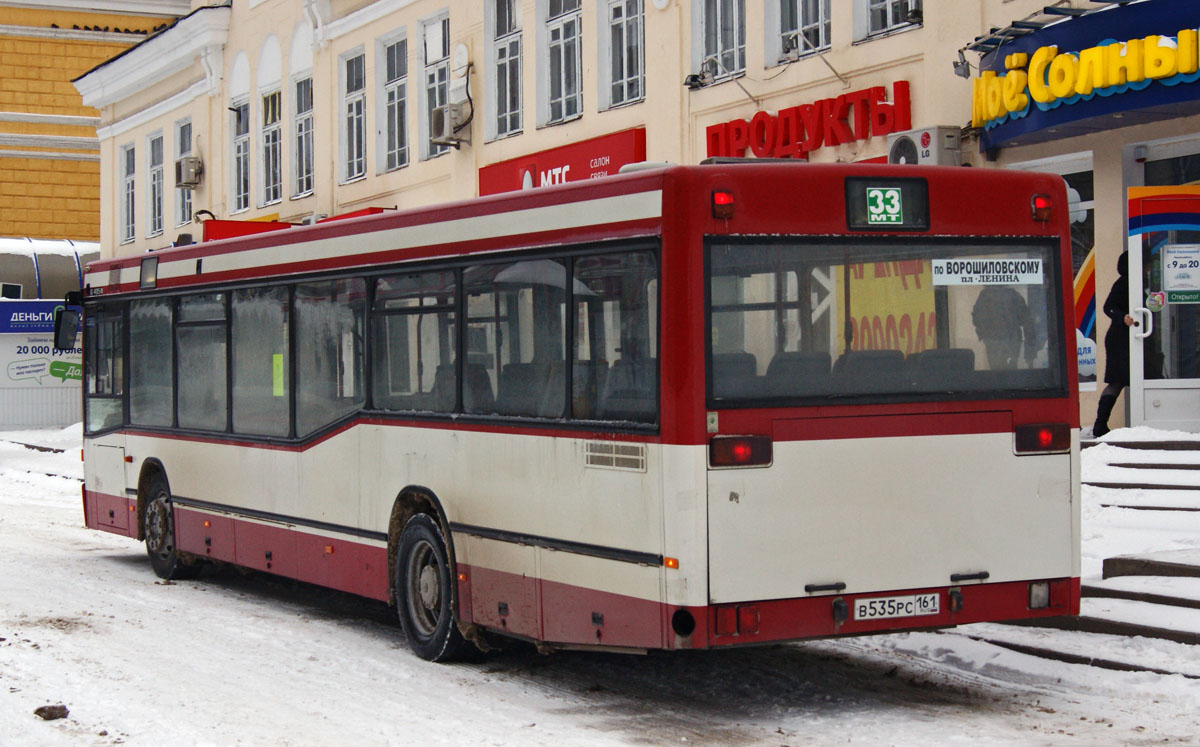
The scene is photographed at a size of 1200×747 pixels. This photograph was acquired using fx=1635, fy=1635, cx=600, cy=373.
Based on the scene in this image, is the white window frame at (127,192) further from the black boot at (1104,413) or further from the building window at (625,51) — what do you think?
the black boot at (1104,413)

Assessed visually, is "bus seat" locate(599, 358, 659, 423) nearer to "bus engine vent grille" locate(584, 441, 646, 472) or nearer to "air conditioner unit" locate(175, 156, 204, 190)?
"bus engine vent grille" locate(584, 441, 646, 472)

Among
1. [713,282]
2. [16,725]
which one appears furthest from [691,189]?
[16,725]

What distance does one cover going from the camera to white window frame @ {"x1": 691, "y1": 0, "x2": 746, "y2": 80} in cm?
1909

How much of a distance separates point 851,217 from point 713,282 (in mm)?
810

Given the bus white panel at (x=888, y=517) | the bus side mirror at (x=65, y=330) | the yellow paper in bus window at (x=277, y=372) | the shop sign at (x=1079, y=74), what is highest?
the shop sign at (x=1079, y=74)

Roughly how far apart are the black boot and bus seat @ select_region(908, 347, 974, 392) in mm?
7348

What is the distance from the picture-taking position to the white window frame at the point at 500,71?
925 inches

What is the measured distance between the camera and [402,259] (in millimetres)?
10078

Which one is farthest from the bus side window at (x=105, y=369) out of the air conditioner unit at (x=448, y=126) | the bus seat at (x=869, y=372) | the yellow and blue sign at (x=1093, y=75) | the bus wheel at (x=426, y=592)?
the air conditioner unit at (x=448, y=126)

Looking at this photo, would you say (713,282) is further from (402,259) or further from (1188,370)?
(1188,370)

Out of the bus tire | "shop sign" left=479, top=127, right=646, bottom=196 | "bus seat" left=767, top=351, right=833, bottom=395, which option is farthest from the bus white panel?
"shop sign" left=479, top=127, right=646, bottom=196

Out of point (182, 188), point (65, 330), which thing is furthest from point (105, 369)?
point (182, 188)

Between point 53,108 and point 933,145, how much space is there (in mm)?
37027

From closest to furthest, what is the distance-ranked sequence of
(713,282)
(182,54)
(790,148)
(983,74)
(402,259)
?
(713,282) → (402,259) → (983,74) → (790,148) → (182,54)
